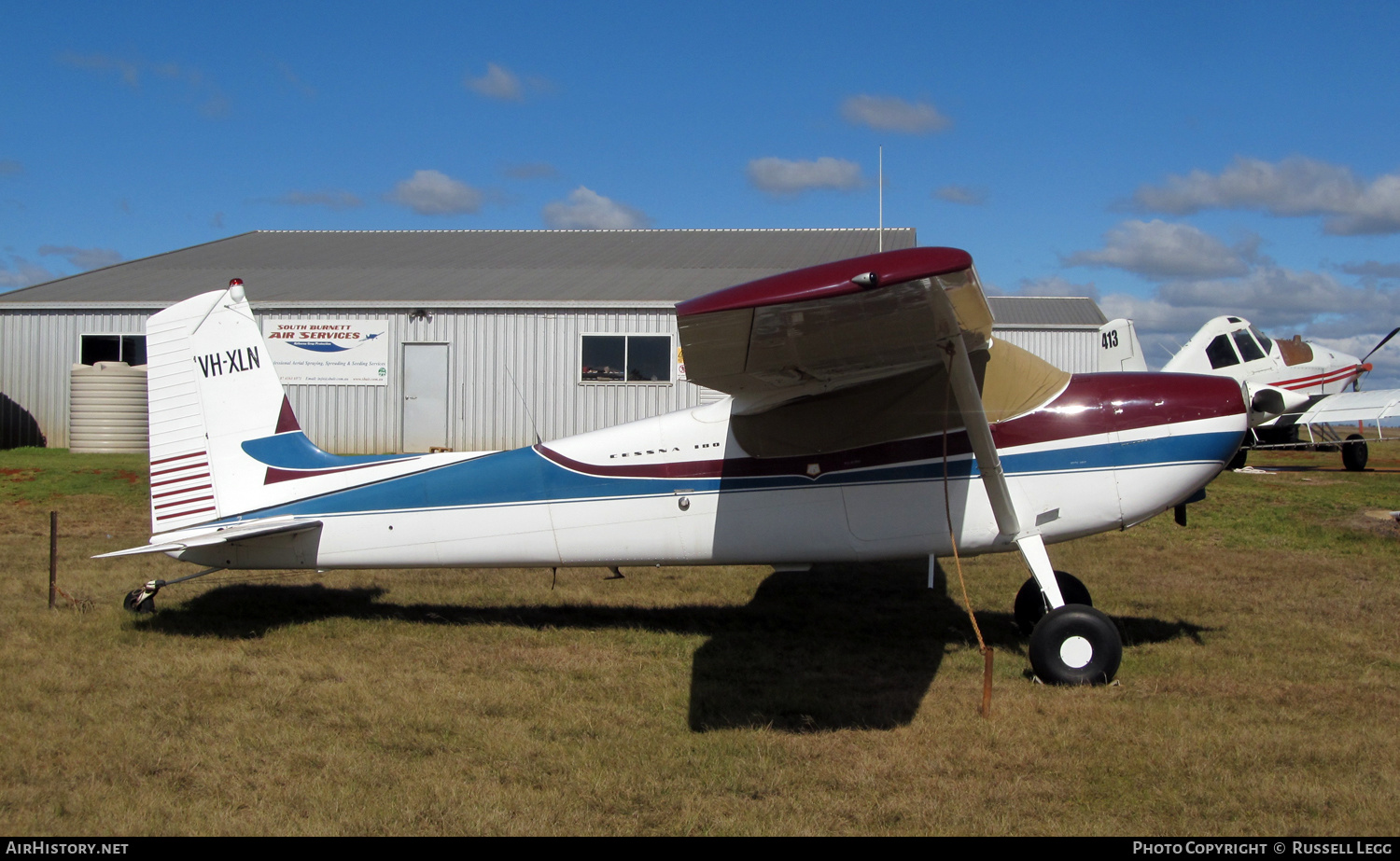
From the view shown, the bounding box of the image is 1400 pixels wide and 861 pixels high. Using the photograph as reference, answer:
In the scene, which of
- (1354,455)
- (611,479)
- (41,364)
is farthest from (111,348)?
(1354,455)

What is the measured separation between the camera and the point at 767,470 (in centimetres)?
628

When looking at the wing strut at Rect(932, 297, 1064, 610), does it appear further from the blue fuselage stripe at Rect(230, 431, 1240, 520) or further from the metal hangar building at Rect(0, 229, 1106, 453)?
the metal hangar building at Rect(0, 229, 1106, 453)

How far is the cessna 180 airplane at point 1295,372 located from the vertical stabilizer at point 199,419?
15.8 metres

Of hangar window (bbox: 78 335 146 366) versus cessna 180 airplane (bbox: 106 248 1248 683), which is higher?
hangar window (bbox: 78 335 146 366)

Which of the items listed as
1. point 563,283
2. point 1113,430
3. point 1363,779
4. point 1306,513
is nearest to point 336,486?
point 1113,430

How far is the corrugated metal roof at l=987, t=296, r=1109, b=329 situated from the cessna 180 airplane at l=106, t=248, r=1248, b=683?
520 inches

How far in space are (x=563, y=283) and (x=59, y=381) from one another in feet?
Result: 37.2

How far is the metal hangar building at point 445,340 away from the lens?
18328mm

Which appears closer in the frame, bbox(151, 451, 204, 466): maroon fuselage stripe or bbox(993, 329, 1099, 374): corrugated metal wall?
bbox(151, 451, 204, 466): maroon fuselage stripe

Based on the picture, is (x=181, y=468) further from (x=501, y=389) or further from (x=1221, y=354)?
(x=1221, y=354)

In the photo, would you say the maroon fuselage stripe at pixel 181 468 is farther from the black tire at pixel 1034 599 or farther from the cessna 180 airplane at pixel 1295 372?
the cessna 180 airplane at pixel 1295 372

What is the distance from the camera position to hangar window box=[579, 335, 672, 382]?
59.6ft

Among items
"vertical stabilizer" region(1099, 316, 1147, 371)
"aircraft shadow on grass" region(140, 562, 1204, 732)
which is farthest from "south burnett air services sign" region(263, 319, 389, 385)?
"vertical stabilizer" region(1099, 316, 1147, 371)

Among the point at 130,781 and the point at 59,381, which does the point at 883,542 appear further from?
the point at 59,381
